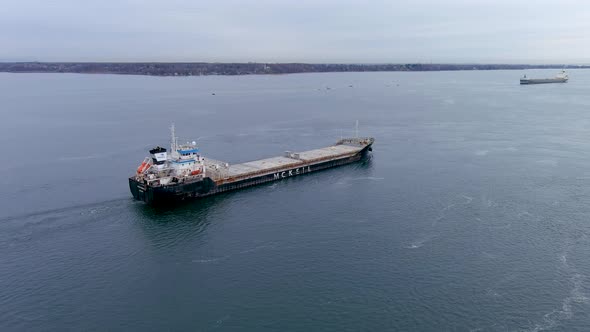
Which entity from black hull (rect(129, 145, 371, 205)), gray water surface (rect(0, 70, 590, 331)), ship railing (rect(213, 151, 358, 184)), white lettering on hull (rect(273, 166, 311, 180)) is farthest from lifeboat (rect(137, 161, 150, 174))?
white lettering on hull (rect(273, 166, 311, 180))

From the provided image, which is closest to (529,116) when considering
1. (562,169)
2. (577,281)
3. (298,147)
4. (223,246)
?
(562,169)

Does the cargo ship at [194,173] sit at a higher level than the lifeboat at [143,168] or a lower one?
lower

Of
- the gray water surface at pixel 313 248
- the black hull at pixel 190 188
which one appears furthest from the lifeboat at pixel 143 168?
the gray water surface at pixel 313 248

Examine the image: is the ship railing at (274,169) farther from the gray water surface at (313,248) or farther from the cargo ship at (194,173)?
the gray water surface at (313,248)

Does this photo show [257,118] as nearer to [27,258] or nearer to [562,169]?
[562,169]

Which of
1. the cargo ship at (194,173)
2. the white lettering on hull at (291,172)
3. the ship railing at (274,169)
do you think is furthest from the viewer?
the white lettering on hull at (291,172)

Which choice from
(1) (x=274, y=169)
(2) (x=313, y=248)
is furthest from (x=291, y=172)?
(2) (x=313, y=248)

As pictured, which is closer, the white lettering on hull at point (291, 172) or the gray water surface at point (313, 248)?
the gray water surface at point (313, 248)

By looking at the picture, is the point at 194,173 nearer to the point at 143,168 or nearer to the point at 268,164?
the point at 143,168
